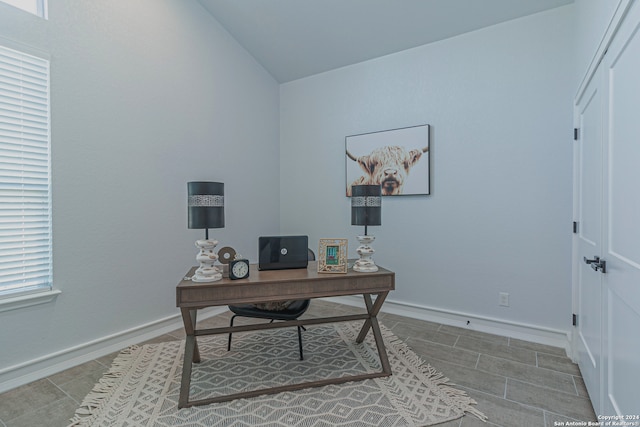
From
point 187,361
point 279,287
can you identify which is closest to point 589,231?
point 279,287

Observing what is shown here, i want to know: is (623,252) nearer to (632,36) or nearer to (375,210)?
(632,36)

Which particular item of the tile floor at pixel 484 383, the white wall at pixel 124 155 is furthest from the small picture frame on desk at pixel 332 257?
the white wall at pixel 124 155

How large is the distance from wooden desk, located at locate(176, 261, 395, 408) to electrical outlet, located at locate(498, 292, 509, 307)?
1435mm

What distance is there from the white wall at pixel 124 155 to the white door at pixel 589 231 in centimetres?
317

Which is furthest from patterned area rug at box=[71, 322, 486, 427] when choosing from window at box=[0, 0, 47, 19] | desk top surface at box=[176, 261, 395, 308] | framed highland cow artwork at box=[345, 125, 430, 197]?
window at box=[0, 0, 47, 19]

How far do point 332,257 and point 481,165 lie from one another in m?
1.85

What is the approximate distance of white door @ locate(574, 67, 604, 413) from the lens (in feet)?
5.56

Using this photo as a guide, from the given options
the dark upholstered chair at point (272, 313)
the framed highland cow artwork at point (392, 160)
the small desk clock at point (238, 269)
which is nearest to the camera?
the small desk clock at point (238, 269)

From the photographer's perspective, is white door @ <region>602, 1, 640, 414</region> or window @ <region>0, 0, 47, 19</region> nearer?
white door @ <region>602, 1, 640, 414</region>

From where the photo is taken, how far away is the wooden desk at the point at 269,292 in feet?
5.96

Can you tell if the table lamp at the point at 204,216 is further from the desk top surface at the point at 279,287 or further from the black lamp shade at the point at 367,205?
the black lamp shade at the point at 367,205

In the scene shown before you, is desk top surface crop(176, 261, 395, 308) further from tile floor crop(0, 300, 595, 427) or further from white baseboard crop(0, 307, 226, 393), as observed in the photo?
white baseboard crop(0, 307, 226, 393)

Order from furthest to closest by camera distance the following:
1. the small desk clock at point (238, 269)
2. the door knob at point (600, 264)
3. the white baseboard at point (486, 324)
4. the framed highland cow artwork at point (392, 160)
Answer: the framed highland cow artwork at point (392, 160) < the white baseboard at point (486, 324) < the small desk clock at point (238, 269) < the door knob at point (600, 264)

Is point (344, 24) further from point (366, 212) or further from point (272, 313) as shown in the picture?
point (272, 313)
